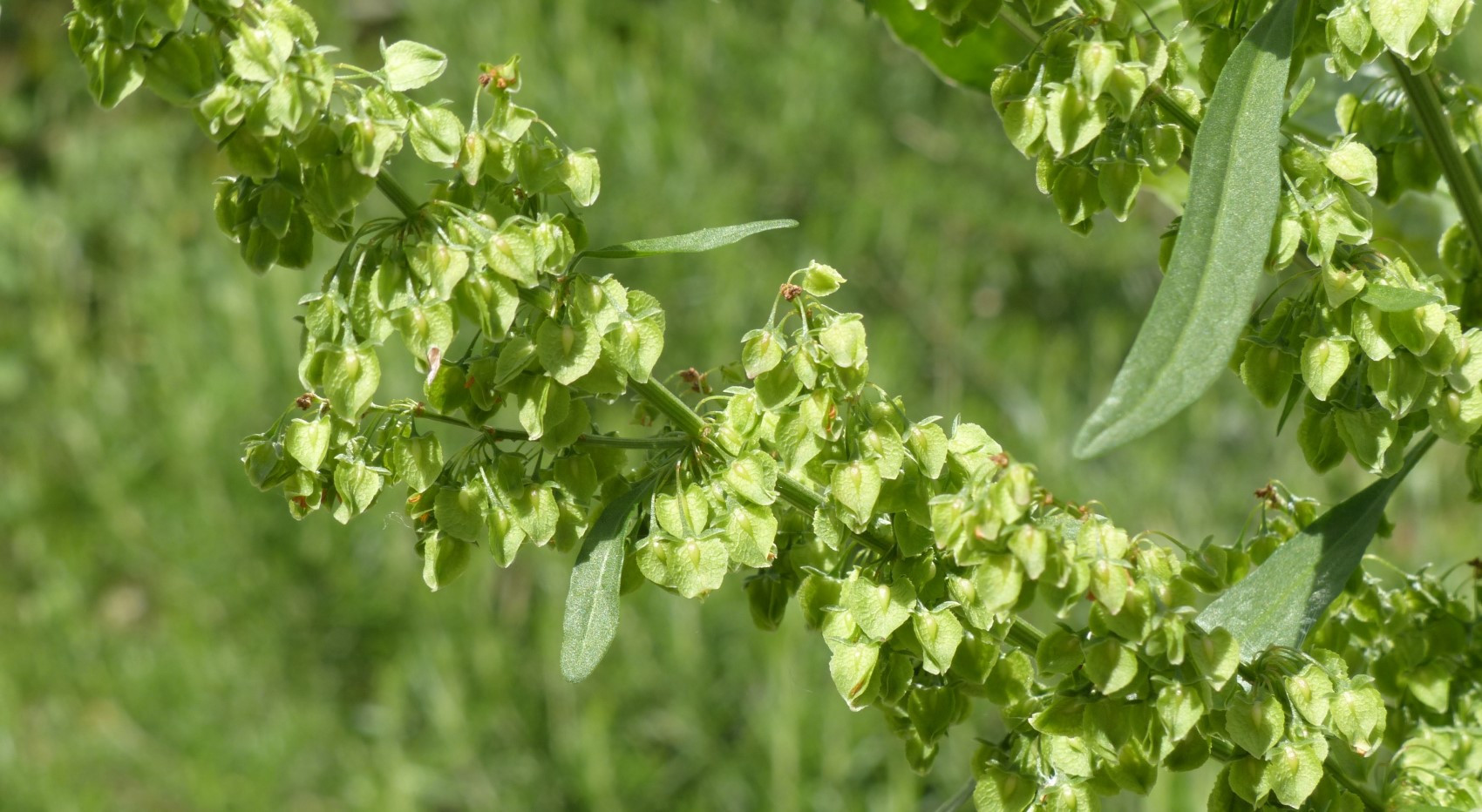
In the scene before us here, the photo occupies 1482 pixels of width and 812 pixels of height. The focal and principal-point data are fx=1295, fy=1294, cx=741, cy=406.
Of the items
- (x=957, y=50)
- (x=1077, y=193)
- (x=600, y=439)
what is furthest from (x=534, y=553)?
(x=1077, y=193)

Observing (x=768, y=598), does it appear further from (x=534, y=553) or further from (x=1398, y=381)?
(x=534, y=553)

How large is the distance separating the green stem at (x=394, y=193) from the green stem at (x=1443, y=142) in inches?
20.9

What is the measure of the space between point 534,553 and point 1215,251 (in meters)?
2.93

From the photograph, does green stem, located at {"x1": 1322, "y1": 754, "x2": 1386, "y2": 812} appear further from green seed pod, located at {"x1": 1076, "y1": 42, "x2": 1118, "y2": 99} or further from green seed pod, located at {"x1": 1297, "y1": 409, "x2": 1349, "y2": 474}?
green seed pod, located at {"x1": 1076, "y1": 42, "x2": 1118, "y2": 99}

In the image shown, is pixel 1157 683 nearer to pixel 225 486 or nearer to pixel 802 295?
pixel 802 295

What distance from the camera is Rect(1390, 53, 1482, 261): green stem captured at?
72cm

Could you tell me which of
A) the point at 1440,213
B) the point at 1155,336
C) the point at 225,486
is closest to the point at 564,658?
the point at 1155,336

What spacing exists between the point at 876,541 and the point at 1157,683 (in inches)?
6.5

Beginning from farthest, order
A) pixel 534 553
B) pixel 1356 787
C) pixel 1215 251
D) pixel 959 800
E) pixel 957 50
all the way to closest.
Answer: pixel 534 553, pixel 957 50, pixel 959 800, pixel 1356 787, pixel 1215 251

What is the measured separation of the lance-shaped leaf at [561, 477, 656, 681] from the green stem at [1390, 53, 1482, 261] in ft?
1.57

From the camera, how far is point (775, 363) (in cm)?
68

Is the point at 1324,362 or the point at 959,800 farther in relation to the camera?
the point at 959,800

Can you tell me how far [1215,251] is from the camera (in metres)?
0.62

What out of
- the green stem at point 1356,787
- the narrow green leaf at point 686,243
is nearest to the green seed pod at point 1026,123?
the narrow green leaf at point 686,243
